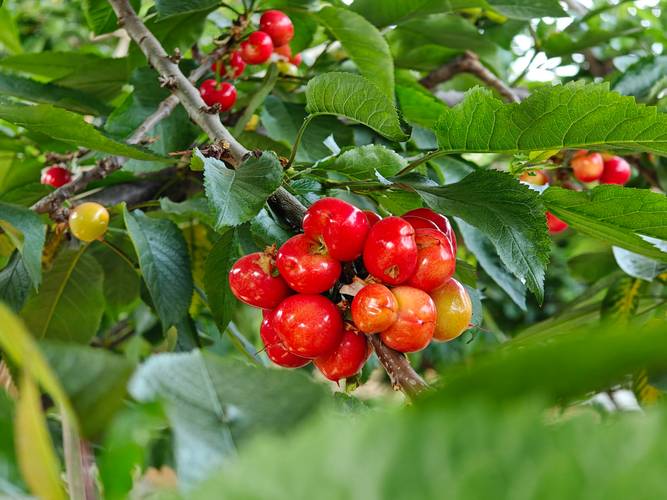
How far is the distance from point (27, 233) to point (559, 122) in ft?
1.06

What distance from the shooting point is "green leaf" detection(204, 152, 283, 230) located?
349 millimetres

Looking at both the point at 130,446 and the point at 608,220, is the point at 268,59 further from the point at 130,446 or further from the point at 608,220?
the point at 130,446

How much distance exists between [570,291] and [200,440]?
1526mm

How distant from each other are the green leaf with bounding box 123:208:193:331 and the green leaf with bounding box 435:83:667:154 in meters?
0.22

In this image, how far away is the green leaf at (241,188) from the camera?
349 mm

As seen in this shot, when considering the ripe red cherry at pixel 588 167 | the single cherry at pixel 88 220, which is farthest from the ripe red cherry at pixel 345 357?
the ripe red cherry at pixel 588 167

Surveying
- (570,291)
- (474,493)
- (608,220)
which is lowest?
(570,291)

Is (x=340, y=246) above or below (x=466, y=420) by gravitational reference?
below

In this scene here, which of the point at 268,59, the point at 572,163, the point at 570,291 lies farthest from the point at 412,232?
the point at 570,291

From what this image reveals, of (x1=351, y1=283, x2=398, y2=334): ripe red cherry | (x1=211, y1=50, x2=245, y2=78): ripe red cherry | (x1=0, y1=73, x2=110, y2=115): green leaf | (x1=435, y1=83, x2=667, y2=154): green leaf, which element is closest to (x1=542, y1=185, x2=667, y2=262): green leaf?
(x1=435, y1=83, x2=667, y2=154): green leaf

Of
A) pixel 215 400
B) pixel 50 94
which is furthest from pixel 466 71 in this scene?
pixel 215 400

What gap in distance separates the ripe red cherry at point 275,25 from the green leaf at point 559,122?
0.99 feet

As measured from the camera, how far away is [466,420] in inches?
4.5

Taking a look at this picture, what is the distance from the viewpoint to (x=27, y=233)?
1.56 feet
